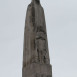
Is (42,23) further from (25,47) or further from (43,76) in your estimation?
(43,76)

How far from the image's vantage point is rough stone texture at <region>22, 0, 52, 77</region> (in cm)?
1316

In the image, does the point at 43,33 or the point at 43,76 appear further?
the point at 43,33

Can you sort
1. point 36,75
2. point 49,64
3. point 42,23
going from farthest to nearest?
point 42,23 < point 49,64 < point 36,75

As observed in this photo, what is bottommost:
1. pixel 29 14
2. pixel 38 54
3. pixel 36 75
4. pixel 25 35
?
pixel 36 75

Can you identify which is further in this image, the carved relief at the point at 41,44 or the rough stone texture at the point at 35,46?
the carved relief at the point at 41,44

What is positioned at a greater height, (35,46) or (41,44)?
(41,44)

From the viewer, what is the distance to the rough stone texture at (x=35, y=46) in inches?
518

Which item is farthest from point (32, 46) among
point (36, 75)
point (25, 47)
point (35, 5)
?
point (35, 5)

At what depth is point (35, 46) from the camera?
13.7 meters

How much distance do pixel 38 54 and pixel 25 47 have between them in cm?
102

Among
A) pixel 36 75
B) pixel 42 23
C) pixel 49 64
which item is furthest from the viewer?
pixel 42 23

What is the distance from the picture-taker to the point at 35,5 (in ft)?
49.8

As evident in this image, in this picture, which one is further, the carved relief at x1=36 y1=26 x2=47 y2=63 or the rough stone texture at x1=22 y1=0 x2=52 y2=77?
the carved relief at x1=36 y1=26 x2=47 y2=63

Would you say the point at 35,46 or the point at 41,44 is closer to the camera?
the point at 35,46
